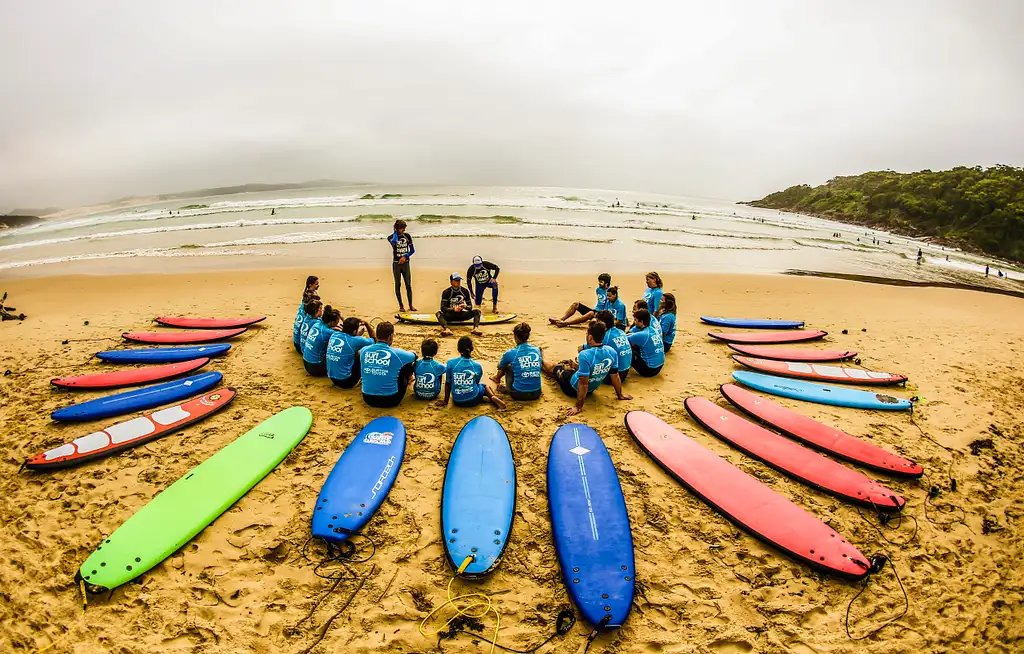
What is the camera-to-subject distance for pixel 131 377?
6.74 m

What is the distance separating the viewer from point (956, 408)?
6348 mm

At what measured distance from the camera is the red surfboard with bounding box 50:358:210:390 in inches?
252

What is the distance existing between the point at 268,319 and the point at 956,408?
12239mm

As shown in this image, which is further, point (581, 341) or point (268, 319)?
point (268, 319)

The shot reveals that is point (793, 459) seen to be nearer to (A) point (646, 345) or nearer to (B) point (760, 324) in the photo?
(A) point (646, 345)

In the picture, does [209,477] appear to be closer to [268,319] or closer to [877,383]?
[268,319]

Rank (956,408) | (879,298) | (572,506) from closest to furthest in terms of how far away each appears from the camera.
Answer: (572,506) → (956,408) → (879,298)

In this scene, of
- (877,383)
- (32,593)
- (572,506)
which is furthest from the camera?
(877,383)

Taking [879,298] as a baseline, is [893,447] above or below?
below

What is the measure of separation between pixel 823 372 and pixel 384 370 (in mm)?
7100

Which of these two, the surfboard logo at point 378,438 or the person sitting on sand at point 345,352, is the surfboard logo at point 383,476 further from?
the person sitting on sand at point 345,352

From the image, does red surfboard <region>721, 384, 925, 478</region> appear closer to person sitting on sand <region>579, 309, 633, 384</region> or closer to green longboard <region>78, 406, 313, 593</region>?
person sitting on sand <region>579, 309, 633, 384</region>

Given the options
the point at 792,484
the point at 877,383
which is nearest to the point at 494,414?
the point at 792,484

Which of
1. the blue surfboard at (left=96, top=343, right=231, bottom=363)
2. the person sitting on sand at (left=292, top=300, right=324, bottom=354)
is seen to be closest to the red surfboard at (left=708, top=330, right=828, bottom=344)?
the person sitting on sand at (left=292, top=300, right=324, bottom=354)
